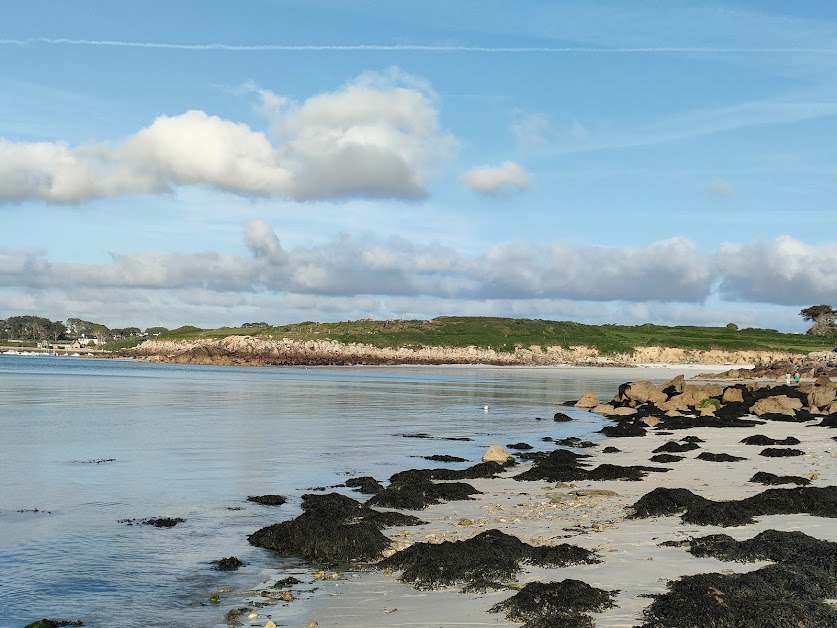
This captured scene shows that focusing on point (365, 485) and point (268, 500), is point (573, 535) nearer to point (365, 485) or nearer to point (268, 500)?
point (365, 485)

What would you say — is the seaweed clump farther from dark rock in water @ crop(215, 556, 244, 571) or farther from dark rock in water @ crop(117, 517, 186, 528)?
dark rock in water @ crop(215, 556, 244, 571)

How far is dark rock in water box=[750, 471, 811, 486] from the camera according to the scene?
54.7 ft

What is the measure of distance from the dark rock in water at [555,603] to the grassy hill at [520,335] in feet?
441

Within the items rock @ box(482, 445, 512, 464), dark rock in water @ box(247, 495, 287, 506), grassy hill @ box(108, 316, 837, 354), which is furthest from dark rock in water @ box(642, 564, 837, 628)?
grassy hill @ box(108, 316, 837, 354)

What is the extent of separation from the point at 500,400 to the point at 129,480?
35423 millimetres

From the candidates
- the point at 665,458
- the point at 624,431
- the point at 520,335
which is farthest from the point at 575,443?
the point at 520,335

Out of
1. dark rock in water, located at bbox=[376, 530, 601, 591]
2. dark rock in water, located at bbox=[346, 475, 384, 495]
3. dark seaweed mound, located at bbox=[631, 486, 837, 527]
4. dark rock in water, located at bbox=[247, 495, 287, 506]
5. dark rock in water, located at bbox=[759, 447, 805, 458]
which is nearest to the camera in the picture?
dark rock in water, located at bbox=[376, 530, 601, 591]

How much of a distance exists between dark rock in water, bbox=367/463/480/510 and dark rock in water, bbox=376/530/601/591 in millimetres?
4328

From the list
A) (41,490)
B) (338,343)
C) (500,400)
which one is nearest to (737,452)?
(41,490)

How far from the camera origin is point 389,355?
484 feet

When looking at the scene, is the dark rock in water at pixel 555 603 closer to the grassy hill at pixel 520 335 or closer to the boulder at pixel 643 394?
the boulder at pixel 643 394

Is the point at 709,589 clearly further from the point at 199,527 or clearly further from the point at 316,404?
the point at 316,404

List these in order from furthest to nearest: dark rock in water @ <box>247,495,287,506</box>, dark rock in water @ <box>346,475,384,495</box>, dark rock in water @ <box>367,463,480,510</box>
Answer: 1. dark rock in water @ <box>346,475,384,495</box>
2. dark rock in water @ <box>247,495,287,506</box>
3. dark rock in water @ <box>367,463,480,510</box>

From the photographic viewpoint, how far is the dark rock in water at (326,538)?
11492 millimetres
